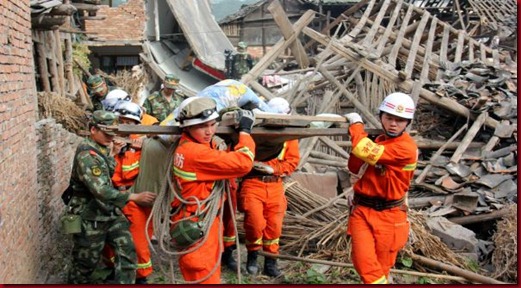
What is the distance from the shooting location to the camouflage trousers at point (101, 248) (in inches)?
204

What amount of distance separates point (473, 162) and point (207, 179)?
6226 millimetres

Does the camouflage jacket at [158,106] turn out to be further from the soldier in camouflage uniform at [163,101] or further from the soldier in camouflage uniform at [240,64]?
the soldier in camouflage uniform at [240,64]

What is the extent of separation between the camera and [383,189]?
5.05m

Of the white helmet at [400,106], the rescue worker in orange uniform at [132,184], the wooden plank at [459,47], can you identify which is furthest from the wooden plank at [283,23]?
the white helmet at [400,106]

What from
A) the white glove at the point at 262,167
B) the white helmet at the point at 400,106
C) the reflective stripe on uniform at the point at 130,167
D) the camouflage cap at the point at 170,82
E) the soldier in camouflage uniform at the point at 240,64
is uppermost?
the soldier in camouflage uniform at the point at 240,64

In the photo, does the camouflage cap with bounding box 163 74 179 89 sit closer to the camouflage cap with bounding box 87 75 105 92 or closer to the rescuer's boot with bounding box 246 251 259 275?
the camouflage cap with bounding box 87 75 105 92

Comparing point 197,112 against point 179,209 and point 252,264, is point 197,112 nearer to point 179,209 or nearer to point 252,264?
point 179,209

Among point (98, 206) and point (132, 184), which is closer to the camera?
point (98, 206)

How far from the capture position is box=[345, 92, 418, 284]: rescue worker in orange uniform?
489 centimetres

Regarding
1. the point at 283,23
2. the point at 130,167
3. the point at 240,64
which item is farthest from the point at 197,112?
the point at 240,64

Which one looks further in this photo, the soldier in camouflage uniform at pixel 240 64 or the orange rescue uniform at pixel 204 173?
the soldier in camouflage uniform at pixel 240 64

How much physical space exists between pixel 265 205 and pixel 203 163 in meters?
1.84

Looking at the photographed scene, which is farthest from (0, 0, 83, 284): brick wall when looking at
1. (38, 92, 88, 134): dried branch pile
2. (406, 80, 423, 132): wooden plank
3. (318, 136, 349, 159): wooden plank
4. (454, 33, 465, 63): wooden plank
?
(454, 33, 465, 63): wooden plank

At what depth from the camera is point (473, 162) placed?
31.1ft
